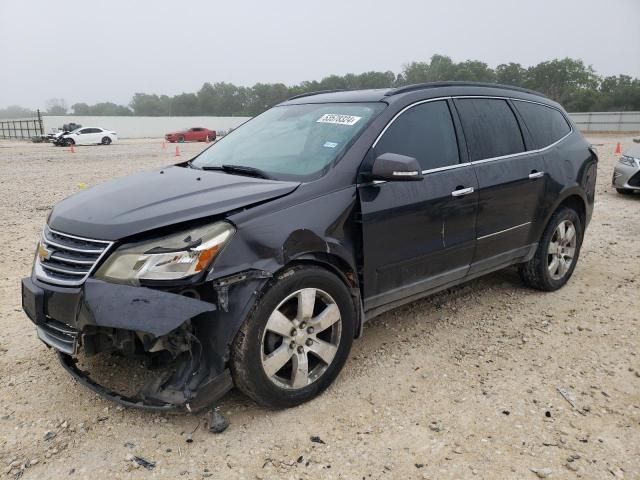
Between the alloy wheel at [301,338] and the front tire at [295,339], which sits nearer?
the front tire at [295,339]

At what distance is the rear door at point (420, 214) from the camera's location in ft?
10.5

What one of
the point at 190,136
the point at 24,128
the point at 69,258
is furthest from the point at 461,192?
the point at 24,128

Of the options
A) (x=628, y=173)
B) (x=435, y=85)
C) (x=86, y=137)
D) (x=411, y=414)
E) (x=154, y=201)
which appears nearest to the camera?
(x=154, y=201)

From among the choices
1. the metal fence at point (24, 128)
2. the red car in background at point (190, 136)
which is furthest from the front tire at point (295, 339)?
the metal fence at point (24, 128)

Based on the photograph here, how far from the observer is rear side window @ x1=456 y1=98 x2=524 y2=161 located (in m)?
3.86

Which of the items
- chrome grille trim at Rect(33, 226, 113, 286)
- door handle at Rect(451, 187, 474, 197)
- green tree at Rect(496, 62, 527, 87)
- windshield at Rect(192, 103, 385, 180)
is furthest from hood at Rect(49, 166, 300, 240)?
green tree at Rect(496, 62, 527, 87)

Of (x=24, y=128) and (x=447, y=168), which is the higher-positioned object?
(x=24, y=128)

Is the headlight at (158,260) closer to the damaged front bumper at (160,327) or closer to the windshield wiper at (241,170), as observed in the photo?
the damaged front bumper at (160,327)

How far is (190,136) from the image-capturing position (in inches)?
1634

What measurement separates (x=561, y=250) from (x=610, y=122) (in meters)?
48.3

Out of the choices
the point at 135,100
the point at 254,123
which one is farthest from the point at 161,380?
the point at 135,100

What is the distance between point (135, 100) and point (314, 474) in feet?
361

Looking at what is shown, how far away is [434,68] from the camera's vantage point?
8200 centimetres

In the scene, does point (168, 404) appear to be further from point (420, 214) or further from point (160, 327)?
point (420, 214)
